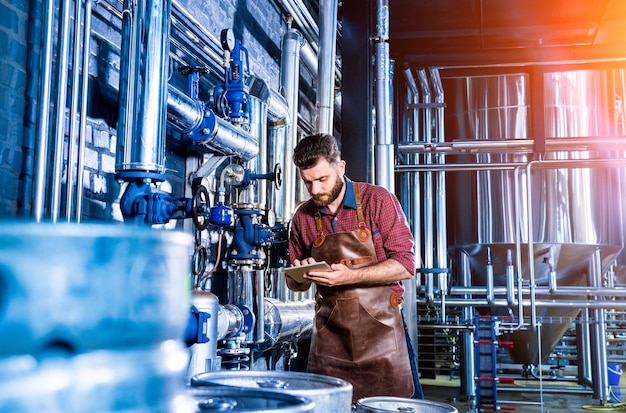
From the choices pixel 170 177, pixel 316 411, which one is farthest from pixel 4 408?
pixel 170 177

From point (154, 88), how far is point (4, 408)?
76.7 inches

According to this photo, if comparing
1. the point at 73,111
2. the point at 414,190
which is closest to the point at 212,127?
the point at 73,111

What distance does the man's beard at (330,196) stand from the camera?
2.41 metres

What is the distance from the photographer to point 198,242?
3.10m

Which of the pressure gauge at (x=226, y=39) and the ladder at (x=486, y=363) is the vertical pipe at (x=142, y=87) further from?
the ladder at (x=486, y=363)

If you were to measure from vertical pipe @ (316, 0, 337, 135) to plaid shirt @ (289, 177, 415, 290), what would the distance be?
7.91ft

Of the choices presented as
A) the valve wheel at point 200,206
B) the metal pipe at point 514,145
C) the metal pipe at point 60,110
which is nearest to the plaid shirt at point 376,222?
the valve wheel at point 200,206

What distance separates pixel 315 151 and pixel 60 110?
90 cm

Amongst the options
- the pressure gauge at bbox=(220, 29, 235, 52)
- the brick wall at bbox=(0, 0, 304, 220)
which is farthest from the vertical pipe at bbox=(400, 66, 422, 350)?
the brick wall at bbox=(0, 0, 304, 220)

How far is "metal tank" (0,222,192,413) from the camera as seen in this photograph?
43cm

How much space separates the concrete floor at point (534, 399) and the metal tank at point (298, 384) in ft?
15.4

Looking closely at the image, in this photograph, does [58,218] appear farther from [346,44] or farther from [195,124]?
[346,44]

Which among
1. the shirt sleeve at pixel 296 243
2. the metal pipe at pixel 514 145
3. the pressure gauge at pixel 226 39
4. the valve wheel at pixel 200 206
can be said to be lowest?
the shirt sleeve at pixel 296 243

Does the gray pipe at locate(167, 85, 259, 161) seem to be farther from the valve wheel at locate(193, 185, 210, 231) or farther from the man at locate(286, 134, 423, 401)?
the man at locate(286, 134, 423, 401)
